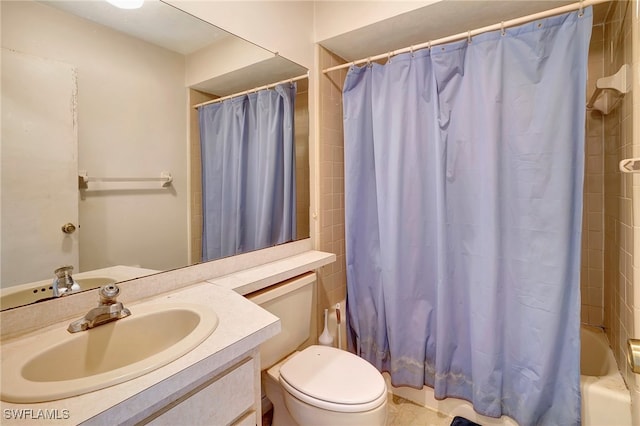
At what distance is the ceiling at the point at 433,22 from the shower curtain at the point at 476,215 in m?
0.16

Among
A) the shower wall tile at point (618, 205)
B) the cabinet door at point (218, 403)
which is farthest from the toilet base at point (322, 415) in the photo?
the shower wall tile at point (618, 205)

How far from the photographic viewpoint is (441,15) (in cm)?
143

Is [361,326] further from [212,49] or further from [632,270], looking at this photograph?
[212,49]

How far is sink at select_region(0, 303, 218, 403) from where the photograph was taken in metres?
0.54

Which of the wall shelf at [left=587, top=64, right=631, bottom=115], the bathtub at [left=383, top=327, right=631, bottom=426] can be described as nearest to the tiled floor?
the bathtub at [left=383, top=327, right=631, bottom=426]

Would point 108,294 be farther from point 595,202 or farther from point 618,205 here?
point 595,202

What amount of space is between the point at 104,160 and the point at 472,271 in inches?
62.8

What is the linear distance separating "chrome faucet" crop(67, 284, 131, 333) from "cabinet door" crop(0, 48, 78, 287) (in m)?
0.19

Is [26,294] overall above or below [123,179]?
below

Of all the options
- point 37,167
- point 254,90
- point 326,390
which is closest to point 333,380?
point 326,390

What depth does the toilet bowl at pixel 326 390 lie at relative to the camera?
3.45 feet

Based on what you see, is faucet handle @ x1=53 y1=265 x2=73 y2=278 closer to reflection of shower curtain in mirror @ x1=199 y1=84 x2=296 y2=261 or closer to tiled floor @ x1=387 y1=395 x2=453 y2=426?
reflection of shower curtain in mirror @ x1=199 y1=84 x2=296 y2=261

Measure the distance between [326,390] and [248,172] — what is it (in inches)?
41.6

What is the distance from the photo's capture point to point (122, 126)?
1.00 metres
